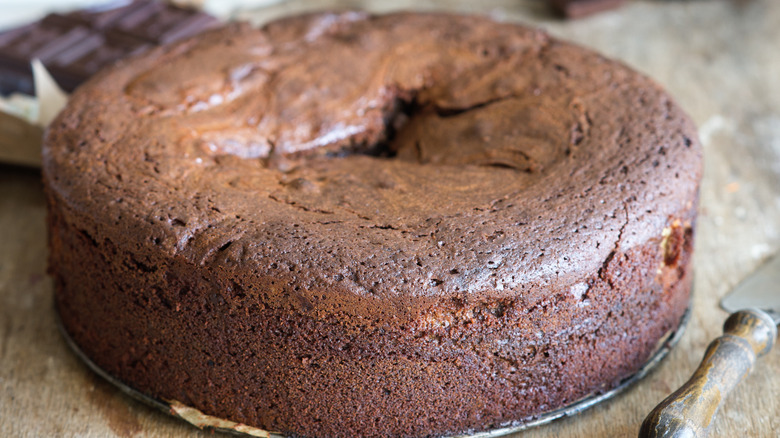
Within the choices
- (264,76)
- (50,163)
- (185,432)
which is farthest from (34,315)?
(264,76)

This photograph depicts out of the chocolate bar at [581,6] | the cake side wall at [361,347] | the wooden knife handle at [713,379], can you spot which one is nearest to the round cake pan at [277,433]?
the cake side wall at [361,347]

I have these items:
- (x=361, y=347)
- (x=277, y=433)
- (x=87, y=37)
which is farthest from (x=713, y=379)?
(x=87, y=37)

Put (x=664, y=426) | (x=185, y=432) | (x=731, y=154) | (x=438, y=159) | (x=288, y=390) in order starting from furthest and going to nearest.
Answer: (x=731, y=154) < (x=438, y=159) < (x=185, y=432) < (x=288, y=390) < (x=664, y=426)

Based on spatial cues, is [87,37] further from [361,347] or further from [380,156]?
[361,347]

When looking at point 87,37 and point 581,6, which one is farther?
point 581,6

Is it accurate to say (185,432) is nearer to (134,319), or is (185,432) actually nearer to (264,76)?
(134,319)

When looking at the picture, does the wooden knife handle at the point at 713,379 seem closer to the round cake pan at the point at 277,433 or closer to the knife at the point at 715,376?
the knife at the point at 715,376


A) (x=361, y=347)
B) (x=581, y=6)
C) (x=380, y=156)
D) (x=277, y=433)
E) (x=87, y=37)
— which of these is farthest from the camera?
(x=581, y=6)

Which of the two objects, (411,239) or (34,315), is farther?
(34,315)
